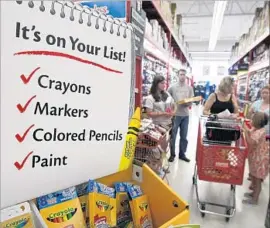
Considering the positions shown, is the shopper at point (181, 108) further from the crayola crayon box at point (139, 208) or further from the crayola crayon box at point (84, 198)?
the crayola crayon box at point (84, 198)

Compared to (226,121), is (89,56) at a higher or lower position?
higher

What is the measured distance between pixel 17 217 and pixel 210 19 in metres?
16.1

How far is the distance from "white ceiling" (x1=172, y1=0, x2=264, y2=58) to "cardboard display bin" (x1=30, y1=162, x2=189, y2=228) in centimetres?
1193

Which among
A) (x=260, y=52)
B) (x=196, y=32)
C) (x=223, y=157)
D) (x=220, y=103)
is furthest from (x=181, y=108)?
(x=196, y=32)

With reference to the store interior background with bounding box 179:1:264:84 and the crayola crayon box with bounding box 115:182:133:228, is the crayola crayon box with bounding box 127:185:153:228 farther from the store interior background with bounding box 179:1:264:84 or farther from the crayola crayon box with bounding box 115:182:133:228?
the store interior background with bounding box 179:1:264:84

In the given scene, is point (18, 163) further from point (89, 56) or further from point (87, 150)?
point (89, 56)

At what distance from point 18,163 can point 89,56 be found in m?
0.39

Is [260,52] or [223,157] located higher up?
[260,52]

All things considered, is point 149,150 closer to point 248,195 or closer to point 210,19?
point 248,195

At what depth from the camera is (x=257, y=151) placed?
10.9 ft

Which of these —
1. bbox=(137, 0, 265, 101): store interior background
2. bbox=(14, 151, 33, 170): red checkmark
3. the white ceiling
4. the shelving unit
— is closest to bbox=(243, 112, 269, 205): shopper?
bbox=(137, 0, 265, 101): store interior background

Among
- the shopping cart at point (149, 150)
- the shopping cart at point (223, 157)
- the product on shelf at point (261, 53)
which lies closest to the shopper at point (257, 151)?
the shopping cart at point (223, 157)

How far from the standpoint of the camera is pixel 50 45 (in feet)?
2.52

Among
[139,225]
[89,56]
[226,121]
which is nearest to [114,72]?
[89,56]
